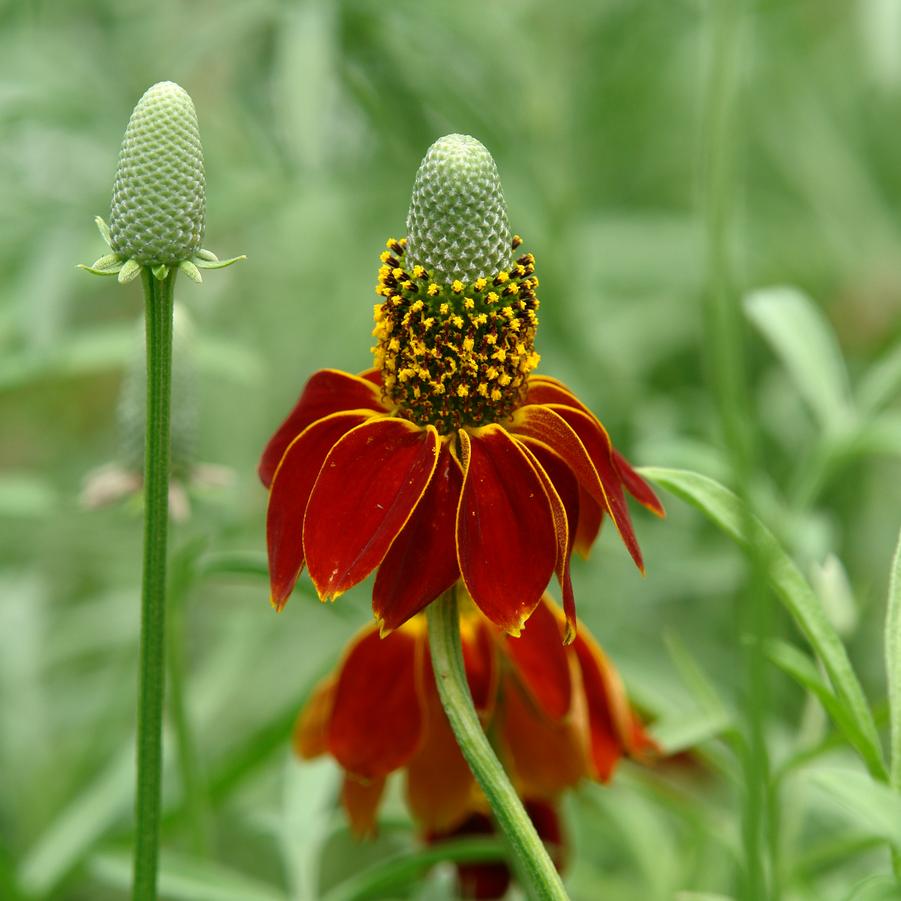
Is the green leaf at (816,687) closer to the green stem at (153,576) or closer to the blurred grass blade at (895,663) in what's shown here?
the blurred grass blade at (895,663)

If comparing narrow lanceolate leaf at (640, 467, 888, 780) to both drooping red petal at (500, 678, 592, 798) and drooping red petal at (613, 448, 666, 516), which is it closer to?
drooping red petal at (613, 448, 666, 516)

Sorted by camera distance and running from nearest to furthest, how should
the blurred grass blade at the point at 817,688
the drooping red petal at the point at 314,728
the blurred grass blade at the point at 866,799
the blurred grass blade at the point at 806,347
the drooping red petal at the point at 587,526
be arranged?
the blurred grass blade at the point at 866,799 < the blurred grass blade at the point at 817,688 < the drooping red petal at the point at 587,526 < the drooping red petal at the point at 314,728 < the blurred grass blade at the point at 806,347

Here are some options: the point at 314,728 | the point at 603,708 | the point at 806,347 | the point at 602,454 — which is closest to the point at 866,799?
the point at 602,454

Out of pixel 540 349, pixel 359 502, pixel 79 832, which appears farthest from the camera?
pixel 540 349

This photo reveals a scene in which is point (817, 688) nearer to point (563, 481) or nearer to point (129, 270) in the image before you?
point (563, 481)

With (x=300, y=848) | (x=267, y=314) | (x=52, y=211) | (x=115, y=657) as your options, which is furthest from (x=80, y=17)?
(x=300, y=848)

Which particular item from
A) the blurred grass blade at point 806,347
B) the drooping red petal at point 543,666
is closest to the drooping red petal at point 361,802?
the drooping red petal at point 543,666
